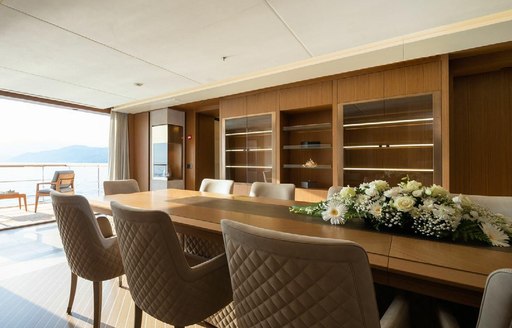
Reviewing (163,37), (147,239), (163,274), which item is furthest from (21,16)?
(163,274)

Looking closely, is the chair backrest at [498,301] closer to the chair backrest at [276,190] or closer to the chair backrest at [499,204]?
the chair backrest at [499,204]

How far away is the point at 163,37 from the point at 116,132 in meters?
3.85

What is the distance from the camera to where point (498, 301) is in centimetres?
59

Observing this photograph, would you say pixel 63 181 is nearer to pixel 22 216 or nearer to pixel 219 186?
pixel 22 216

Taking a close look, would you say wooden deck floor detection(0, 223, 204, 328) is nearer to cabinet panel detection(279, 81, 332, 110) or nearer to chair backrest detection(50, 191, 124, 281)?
chair backrest detection(50, 191, 124, 281)

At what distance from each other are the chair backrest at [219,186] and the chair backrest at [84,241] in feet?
4.35

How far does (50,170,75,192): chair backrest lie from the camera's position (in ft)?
17.5

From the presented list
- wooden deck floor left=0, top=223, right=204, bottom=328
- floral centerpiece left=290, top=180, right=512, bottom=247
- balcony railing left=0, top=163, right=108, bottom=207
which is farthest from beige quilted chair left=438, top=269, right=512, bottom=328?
balcony railing left=0, top=163, right=108, bottom=207

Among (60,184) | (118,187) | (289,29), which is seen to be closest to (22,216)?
(60,184)

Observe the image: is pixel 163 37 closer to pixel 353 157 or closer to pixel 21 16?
pixel 21 16

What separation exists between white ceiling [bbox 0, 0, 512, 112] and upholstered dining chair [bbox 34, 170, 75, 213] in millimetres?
2332

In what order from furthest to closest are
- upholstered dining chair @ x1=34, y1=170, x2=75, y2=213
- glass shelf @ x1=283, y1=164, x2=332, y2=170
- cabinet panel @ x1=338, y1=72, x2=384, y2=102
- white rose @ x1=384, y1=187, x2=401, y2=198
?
1. upholstered dining chair @ x1=34, y1=170, x2=75, y2=213
2. glass shelf @ x1=283, y1=164, x2=332, y2=170
3. cabinet panel @ x1=338, y1=72, x2=384, y2=102
4. white rose @ x1=384, y1=187, x2=401, y2=198

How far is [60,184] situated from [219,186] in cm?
435

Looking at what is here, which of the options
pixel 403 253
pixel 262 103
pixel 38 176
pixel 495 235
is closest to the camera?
pixel 403 253
